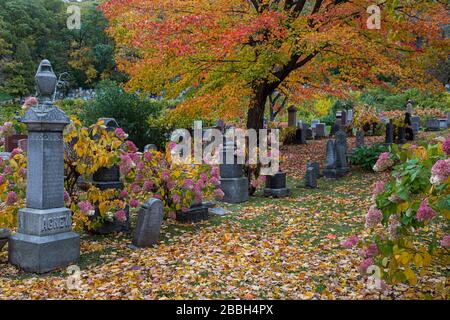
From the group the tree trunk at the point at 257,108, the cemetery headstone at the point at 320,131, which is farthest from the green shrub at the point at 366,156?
the cemetery headstone at the point at 320,131

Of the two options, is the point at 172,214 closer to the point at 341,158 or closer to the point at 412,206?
the point at 412,206

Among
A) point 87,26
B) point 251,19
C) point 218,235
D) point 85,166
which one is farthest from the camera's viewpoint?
point 87,26

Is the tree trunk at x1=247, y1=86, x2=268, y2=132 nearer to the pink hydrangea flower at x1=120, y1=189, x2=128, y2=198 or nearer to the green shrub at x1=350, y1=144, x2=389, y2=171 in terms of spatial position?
the green shrub at x1=350, y1=144, x2=389, y2=171

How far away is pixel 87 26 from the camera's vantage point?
4684cm

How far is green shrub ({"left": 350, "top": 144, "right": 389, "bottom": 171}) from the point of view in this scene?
48.5 ft

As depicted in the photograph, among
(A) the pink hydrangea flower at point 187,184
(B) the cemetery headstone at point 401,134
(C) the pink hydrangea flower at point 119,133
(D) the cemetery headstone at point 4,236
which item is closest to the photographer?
(D) the cemetery headstone at point 4,236

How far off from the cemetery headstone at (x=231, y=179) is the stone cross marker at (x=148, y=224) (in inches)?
156

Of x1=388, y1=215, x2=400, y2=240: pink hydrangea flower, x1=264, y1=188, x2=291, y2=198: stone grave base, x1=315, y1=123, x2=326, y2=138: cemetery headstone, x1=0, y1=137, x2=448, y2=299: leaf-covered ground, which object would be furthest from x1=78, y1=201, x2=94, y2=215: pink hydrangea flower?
x1=315, y1=123, x2=326, y2=138: cemetery headstone

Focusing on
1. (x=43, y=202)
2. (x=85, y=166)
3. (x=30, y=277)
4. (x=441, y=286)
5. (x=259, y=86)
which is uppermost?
(x=259, y=86)

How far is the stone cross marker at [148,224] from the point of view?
7.09 metres

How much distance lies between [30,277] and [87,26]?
4546 cm

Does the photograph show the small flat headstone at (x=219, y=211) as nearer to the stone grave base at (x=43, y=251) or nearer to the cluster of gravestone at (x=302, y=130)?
the stone grave base at (x=43, y=251)

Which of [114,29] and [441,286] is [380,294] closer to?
[441,286]
